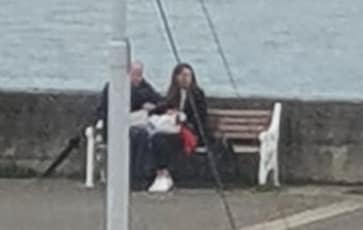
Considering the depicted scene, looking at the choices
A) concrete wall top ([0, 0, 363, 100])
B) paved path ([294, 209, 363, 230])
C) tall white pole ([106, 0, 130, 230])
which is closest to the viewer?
tall white pole ([106, 0, 130, 230])

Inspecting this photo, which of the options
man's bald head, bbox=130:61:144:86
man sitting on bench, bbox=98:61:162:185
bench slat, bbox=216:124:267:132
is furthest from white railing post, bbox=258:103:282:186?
man's bald head, bbox=130:61:144:86

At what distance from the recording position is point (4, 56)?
26.2 metres

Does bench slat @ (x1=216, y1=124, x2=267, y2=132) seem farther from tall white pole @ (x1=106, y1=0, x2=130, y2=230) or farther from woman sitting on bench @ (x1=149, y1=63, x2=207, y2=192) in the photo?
tall white pole @ (x1=106, y1=0, x2=130, y2=230)

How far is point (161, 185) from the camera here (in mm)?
13008

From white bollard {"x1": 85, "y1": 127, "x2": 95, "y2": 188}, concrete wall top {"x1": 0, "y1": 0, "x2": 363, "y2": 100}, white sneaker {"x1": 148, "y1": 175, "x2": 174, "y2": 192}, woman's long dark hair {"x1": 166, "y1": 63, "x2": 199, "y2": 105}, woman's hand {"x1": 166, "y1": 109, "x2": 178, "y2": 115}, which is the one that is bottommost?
concrete wall top {"x1": 0, "y1": 0, "x2": 363, "y2": 100}

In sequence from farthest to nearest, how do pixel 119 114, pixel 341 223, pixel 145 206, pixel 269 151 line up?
pixel 269 151
pixel 145 206
pixel 341 223
pixel 119 114

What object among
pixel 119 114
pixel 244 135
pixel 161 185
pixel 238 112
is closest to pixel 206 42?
pixel 238 112

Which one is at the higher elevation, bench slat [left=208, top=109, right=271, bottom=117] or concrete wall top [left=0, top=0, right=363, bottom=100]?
bench slat [left=208, top=109, right=271, bottom=117]

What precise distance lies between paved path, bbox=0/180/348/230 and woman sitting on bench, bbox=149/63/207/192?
20 centimetres

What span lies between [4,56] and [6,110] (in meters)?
12.5

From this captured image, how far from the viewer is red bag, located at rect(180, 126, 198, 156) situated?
13078 mm

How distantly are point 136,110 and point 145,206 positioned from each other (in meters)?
1.31

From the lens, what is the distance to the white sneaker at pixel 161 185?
12984 mm

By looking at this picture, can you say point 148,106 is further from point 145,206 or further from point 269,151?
point 145,206
